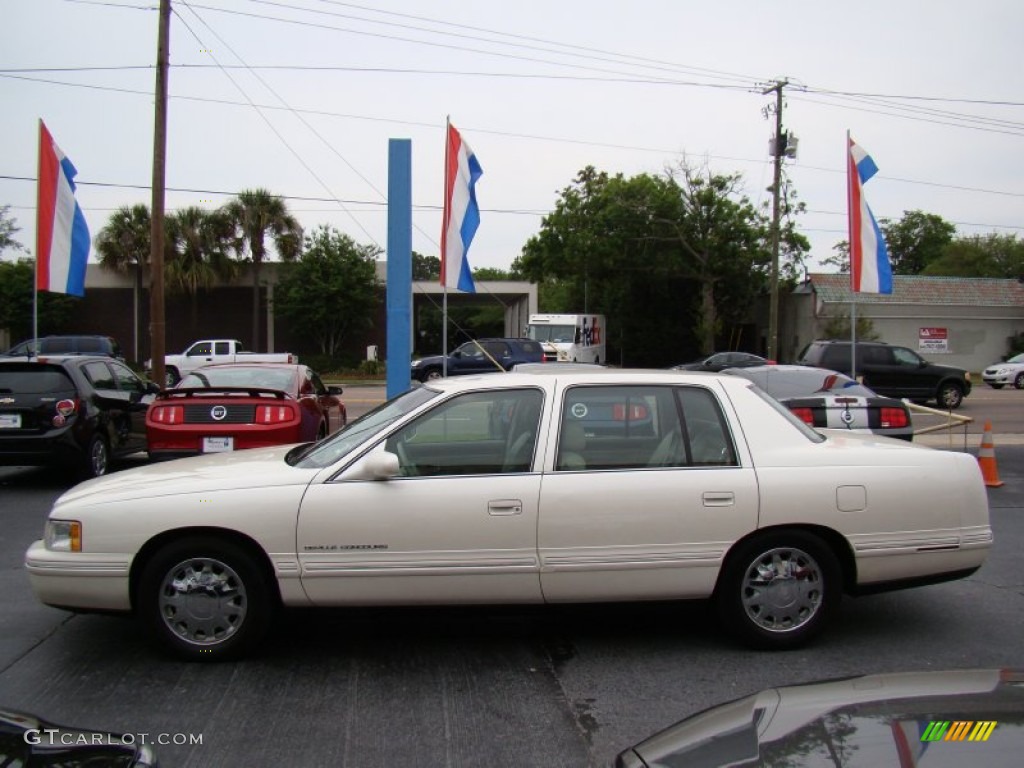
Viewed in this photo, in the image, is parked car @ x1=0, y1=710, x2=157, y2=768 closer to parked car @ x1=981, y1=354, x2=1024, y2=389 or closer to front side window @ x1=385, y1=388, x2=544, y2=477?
front side window @ x1=385, y1=388, x2=544, y2=477

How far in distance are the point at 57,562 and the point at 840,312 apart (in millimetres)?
37978

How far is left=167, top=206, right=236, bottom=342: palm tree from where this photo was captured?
3462 centimetres

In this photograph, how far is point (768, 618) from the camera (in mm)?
4676

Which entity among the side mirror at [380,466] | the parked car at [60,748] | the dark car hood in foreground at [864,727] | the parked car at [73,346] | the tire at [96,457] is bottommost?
the tire at [96,457]

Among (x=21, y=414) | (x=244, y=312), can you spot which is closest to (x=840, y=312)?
(x=244, y=312)

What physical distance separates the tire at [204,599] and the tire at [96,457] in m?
6.07

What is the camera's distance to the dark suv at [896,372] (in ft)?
73.1

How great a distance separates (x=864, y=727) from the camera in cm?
205

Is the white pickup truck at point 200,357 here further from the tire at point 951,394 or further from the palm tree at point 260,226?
the tire at point 951,394

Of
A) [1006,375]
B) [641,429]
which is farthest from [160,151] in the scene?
[1006,375]

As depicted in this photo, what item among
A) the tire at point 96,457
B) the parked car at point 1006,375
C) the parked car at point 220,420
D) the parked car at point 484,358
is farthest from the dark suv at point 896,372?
the tire at point 96,457

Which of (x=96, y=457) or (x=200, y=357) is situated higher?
(x=200, y=357)

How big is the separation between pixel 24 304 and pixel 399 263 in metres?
32.0

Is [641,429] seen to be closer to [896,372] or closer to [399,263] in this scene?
[399,263]
